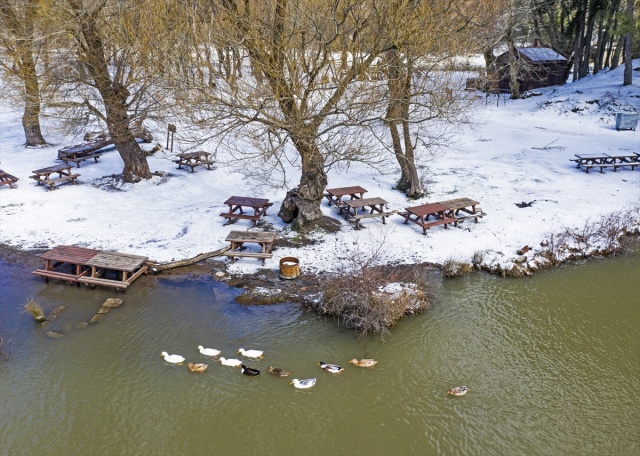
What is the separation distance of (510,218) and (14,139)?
73.8 ft

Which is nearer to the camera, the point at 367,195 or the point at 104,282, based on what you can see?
the point at 104,282

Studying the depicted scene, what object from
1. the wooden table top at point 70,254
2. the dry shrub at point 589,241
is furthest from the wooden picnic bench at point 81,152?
the dry shrub at point 589,241

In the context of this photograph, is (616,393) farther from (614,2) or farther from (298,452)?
(614,2)

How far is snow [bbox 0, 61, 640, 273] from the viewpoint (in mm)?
11898

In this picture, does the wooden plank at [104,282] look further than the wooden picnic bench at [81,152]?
No

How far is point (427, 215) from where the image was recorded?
13.1 meters

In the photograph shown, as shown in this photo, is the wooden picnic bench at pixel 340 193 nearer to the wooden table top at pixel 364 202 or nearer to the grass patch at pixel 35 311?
the wooden table top at pixel 364 202

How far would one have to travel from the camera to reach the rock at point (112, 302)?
952 cm

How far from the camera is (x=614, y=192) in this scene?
15.1 m

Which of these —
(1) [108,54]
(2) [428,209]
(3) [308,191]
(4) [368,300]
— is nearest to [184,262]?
(3) [308,191]

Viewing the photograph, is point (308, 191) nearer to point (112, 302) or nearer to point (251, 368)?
point (112, 302)

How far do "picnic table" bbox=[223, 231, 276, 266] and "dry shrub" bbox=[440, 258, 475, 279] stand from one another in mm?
4319

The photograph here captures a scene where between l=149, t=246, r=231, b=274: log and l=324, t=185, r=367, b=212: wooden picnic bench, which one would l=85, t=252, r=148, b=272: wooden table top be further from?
l=324, t=185, r=367, b=212: wooden picnic bench

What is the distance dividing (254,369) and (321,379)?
1.17 meters
